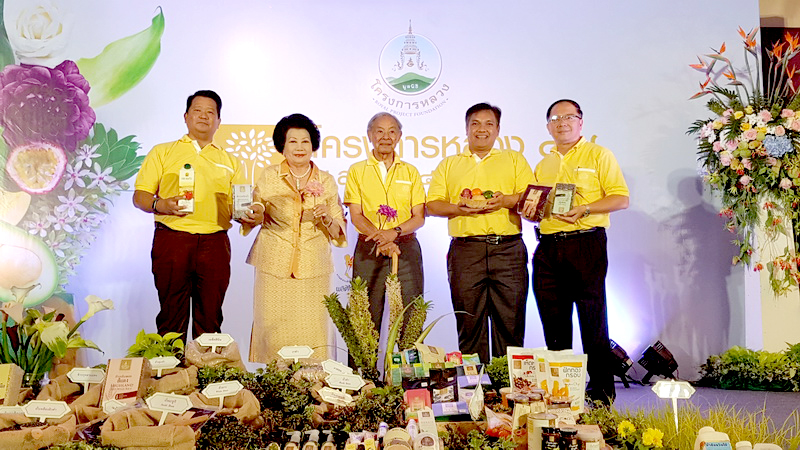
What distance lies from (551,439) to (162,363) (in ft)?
4.17

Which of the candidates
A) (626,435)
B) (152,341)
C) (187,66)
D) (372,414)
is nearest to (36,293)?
(187,66)

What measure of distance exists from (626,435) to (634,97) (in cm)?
365

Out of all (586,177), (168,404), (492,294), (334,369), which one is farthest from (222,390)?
(586,177)

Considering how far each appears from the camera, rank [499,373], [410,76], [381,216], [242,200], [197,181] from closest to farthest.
→ [499,373] → [242,200] → [197,181] → [381,216] → [410,76]

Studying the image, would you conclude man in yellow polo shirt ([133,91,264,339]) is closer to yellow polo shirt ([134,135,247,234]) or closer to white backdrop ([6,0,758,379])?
yellow polo shirt ([134,135,247,234])

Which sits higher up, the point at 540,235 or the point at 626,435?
the point at 540,235

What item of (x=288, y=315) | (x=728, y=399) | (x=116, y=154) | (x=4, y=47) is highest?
(x=4, y=47)

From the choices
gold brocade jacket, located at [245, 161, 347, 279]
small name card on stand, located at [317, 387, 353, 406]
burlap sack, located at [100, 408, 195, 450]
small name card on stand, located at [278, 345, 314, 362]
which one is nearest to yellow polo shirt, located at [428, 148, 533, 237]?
gold brocade jacket, located at [245, 161, 347, 279]

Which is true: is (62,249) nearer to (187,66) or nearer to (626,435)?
(187,66)

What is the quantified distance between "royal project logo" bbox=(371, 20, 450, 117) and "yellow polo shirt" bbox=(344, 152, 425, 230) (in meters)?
0.97

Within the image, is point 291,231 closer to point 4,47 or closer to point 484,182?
point 484,182

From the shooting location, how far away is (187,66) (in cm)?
520

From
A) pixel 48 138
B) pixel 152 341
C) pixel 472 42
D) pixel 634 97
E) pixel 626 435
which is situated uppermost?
pixel 472 42

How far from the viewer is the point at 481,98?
17.3 feet
